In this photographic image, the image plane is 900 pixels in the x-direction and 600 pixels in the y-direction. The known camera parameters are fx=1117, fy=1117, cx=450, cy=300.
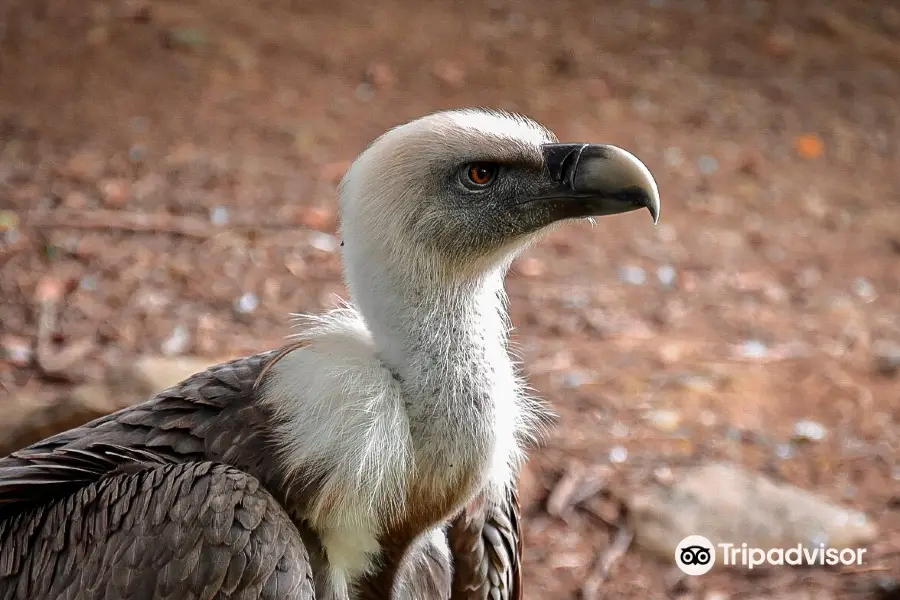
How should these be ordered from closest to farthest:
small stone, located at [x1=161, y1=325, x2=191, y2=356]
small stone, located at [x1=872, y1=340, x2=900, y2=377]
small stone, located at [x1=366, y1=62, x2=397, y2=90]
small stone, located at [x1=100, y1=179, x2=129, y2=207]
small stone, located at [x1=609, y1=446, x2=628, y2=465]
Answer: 1. small stone, located at [x1=609, y1=446, x2=628, y2=465]
2. small stone, located at [x1=161, y1=325, x2=191, y2=356]
3. small stone, located at [x1=872, y1=340, x2=900, y2=377]
4. small stone, located at [x1=100, y1=179, x2=129, y2=207]
5. small stone, located at [x1=366, y1=62, x2=397, y2=90]

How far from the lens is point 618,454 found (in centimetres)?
556

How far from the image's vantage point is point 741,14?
11.7m

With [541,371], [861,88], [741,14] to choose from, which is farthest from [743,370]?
[741,14]

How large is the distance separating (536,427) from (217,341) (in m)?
3.06

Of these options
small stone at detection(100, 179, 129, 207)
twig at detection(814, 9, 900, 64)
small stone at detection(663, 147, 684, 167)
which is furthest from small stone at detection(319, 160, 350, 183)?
twig at detection(814, 9, 900, 64)

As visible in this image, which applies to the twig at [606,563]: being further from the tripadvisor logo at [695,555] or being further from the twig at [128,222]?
the twig at [128,222]

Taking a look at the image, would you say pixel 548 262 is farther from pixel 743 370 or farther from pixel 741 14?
pixel 741 14

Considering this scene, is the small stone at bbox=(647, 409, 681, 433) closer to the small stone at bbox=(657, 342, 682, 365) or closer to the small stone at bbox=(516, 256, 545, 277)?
the small stone at bbox=(657, 342, 682, 365)

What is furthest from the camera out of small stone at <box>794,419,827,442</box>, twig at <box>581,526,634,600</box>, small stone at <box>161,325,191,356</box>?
small stone at <box>161,325,191,356</box>

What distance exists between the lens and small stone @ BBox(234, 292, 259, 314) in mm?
6511

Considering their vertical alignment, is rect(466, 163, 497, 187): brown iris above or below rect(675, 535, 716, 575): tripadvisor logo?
above

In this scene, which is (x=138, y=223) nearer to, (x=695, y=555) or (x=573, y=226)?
(x=573, y=226)

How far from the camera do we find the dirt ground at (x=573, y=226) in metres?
5.75

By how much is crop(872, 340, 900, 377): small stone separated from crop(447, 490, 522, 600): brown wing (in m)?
3.51
